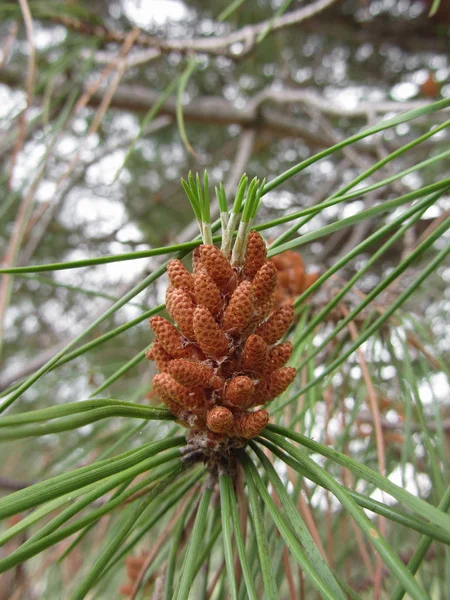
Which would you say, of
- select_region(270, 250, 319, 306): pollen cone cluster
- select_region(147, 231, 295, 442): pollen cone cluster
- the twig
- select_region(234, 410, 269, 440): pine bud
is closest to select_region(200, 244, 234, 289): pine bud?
select_region(147, 231, 295, 442): pollen cone cluster

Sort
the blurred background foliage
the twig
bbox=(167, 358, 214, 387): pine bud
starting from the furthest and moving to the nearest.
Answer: the blurred background foliage, the twig, bbox=(167, 358, 214, 387): pine bud

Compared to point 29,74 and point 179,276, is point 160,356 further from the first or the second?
point 29,74

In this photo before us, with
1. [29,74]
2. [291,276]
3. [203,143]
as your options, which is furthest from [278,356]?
[203,143]

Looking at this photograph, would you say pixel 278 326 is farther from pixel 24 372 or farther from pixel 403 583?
pixel 24 372

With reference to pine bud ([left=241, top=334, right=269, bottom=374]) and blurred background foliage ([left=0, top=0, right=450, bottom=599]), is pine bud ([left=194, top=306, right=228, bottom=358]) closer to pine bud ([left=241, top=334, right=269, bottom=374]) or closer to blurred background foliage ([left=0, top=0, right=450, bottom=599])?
pine bud ([left=241, top=334, right=269, bottom=374])

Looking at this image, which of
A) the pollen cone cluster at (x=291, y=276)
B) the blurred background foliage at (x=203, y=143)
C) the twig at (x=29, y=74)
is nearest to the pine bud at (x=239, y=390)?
the pollen cone cluster at (x=291, y=276)
